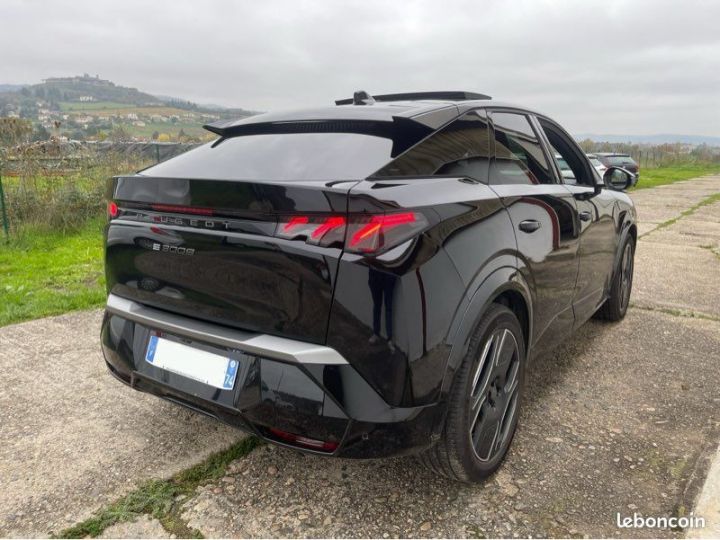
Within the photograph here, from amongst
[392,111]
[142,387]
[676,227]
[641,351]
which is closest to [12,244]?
[142,387]

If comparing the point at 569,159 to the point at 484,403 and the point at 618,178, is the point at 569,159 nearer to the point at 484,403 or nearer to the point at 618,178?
the point at 618,178

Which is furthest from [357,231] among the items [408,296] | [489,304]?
[489,304]

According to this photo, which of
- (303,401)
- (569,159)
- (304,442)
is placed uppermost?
(569,159)

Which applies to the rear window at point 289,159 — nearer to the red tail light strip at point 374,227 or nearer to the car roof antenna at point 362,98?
the red tail light strip at point 374,227

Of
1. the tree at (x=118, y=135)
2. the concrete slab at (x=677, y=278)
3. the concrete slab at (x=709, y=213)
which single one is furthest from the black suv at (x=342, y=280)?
the concrete slab at (x=709, y=213)

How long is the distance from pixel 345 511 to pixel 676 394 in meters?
2.16

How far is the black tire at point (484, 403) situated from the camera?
2.02m

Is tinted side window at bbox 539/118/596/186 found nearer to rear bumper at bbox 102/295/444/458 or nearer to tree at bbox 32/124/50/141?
rear bumper at bbox 102/295/444/458

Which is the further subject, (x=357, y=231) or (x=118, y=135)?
(x=118, y=135)

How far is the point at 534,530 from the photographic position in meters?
2.01

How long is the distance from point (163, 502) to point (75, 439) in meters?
0.73

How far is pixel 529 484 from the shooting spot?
229cm

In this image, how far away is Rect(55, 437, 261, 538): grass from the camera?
6.50ft

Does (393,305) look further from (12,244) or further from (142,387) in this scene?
(12,244)
